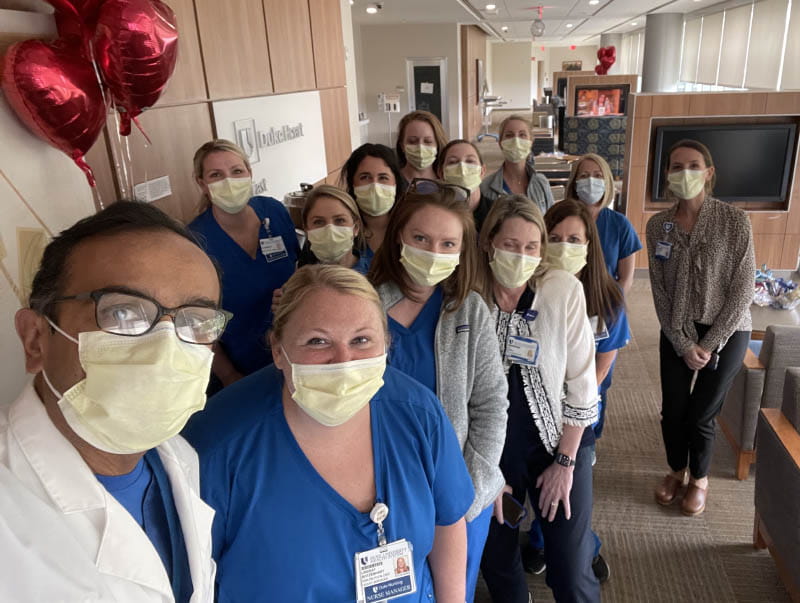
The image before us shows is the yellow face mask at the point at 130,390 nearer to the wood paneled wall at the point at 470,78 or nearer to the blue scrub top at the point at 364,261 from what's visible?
the blue scrub top at the point at 364,261

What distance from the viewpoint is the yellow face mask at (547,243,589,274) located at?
2275mm

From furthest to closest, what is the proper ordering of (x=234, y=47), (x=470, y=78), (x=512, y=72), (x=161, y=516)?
(x=512, y=72), (x=470, y=78), (x=234, y=47), (x=161, y=516)

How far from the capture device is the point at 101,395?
881mm

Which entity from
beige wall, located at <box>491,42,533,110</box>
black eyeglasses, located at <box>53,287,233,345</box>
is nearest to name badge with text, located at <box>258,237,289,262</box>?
black eyeglasses, located at <box>53,287,233,345</box>

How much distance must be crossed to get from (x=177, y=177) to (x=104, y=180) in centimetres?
53

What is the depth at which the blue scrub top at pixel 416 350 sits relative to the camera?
1.69 metres

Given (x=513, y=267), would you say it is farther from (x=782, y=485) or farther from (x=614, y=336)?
(x=782, y=485)

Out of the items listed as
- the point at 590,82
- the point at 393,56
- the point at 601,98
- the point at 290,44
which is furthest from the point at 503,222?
the point at 393,56

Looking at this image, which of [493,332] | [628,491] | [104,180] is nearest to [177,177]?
[104,180]

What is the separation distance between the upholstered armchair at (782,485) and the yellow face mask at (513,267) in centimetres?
126

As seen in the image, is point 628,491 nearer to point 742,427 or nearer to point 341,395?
point 742,427

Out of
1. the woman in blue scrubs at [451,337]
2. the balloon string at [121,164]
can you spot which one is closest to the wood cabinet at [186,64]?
the balloon string at [121,164]

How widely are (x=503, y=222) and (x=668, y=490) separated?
1.83 m

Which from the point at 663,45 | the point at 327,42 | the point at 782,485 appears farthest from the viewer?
the point at 663,45
